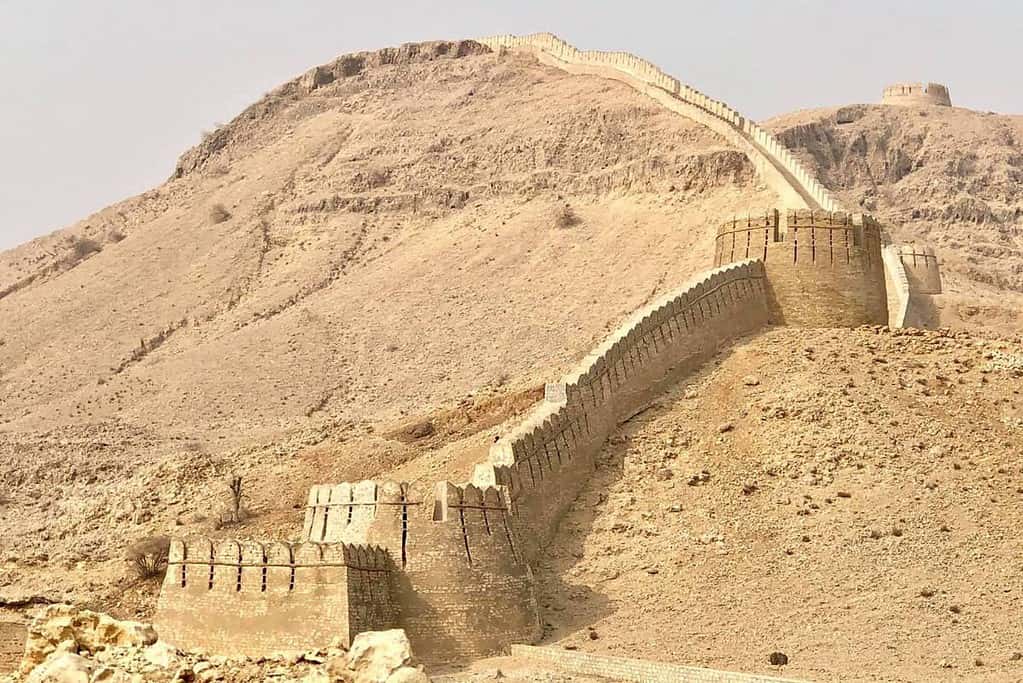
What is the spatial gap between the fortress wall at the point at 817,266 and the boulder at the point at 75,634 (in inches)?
762

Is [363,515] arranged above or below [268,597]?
above

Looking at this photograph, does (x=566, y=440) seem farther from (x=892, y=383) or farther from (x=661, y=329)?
(x=892, y=383)

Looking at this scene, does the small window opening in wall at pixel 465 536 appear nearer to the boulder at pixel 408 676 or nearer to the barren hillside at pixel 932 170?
the boulder at pixel 408 676

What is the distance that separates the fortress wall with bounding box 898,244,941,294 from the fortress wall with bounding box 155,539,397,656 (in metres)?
35.0

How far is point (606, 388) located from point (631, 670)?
961cm

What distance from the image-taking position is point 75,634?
2348cm

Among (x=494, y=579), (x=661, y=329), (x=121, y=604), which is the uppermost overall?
(x=661, y=329)

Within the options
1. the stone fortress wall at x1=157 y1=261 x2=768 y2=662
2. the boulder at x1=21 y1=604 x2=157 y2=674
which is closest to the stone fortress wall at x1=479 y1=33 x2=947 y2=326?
the stone fortress wall at x1=157 y1=261 x2=768 y2=662

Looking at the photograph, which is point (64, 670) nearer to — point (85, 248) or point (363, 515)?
point (363, 515)

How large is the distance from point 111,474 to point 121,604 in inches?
410

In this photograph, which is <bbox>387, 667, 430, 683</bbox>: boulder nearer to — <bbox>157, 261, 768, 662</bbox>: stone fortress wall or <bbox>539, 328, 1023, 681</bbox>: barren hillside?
<bbox>157, 261, 768, 662</bbox>: stone fortress wall

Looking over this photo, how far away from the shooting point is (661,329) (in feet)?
120

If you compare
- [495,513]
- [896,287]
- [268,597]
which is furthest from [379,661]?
[896,287]

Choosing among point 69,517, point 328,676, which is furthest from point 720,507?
point 69,517
